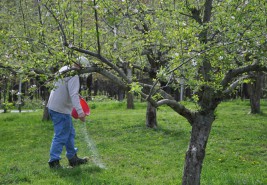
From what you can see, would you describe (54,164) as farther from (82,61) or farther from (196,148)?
(196,148)

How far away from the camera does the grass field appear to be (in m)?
6.00

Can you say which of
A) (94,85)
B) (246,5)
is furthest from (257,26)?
(94,85)

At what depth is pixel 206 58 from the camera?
13.6 ft

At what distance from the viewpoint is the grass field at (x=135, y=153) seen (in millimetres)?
5996

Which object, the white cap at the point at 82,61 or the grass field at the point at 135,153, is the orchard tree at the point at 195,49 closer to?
the white cap at the point at 82,61

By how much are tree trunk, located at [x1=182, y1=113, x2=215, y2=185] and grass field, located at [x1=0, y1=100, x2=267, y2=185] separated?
51 centimetres

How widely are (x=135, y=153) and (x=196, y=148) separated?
3379 millimetres

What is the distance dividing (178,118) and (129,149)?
18.0 feet

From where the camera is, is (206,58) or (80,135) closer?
(206,58)

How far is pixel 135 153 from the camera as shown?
7883 millimetres

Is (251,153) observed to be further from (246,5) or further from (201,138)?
(246,5)

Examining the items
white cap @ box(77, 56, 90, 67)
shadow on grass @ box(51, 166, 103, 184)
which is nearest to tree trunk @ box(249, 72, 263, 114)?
shadow on grass @ box(51, 166, 103, 184)

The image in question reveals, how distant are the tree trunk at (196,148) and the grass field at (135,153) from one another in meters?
0.51

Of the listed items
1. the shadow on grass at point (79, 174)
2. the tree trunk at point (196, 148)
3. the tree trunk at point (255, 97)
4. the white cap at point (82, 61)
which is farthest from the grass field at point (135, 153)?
the tree trunk at point (255, 97)
